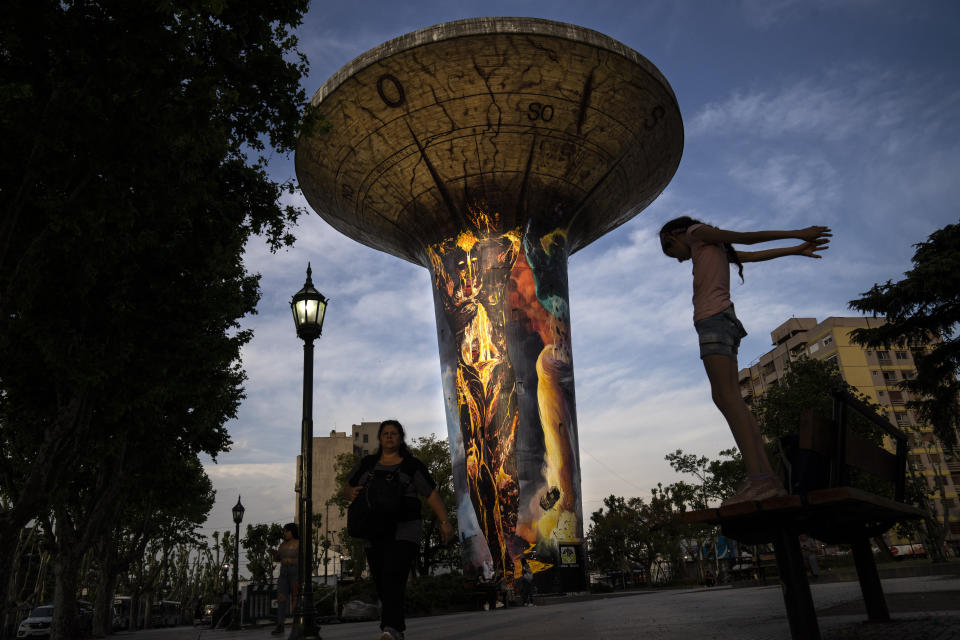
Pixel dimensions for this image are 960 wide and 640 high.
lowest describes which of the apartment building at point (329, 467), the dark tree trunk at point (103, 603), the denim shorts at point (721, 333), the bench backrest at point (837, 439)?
the dark tree trunk at point (103, 603)

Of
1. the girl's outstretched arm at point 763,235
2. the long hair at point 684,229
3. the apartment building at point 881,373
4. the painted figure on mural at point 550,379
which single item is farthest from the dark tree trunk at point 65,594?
the apartment building at point 881,373

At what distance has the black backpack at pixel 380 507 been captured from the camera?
4.63 m

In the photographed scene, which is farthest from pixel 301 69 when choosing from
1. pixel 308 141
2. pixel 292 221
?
pixel 308 141

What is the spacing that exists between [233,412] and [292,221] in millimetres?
7091

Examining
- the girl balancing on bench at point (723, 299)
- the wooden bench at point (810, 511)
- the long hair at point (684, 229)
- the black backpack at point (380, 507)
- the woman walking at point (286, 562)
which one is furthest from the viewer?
the woman walking at point (286, 562)

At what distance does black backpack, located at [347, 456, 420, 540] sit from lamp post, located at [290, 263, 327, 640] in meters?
3.76

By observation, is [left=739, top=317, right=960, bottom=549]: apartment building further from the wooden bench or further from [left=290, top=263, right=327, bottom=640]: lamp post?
the wooden bench

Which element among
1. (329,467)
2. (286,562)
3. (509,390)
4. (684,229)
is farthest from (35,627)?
(329,467)

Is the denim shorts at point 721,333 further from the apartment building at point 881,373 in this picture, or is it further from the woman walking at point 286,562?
the apartment building at point 881,373

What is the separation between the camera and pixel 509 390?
765 inches

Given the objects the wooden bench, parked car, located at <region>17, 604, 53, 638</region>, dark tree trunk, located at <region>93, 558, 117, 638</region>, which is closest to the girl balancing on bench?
the wooden bench

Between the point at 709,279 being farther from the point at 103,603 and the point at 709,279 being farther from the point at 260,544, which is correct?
the point at 260,544

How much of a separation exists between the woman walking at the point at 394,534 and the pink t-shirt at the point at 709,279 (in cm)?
229

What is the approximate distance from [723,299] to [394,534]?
2788 mm
